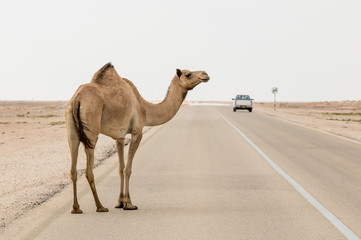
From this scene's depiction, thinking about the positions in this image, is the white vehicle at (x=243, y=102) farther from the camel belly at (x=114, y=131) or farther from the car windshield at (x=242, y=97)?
the camel belly at (x=114, y=131)

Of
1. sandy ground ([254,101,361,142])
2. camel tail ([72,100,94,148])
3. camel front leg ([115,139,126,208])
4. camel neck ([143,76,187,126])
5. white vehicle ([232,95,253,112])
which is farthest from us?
white vehicle ([232,95,253,112])

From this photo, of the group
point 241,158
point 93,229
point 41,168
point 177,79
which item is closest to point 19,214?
point 93,229

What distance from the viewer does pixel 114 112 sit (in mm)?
6945

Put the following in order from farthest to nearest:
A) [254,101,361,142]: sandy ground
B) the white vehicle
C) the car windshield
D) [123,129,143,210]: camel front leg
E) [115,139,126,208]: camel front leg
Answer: the car windshield < the white vehicle < [254,101,361,142]: sandy ground < [115,139,126,208]: camel front leg < [123,129,143,210]: camel front leg

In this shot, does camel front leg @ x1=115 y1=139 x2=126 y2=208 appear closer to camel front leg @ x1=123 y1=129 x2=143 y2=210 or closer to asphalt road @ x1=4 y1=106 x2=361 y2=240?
camel front leg @ x1=123 y1=129 x2=143 y2=210

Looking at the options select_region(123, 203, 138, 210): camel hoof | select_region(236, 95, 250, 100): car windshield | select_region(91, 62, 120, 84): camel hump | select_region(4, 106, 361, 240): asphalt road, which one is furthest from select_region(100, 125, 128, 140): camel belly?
select_region(236, 95, 250, 100): car windshield

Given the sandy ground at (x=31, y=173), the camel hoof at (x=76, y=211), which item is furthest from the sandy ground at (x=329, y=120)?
the camel hoof at (x=76, y=211)

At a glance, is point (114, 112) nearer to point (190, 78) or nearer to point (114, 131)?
point (114, 131)

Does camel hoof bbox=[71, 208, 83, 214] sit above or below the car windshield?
below

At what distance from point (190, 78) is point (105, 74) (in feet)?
4.81

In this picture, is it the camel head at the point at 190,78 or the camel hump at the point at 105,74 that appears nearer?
the camel hump at the point at 105,74

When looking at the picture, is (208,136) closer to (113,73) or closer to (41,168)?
(41,168)

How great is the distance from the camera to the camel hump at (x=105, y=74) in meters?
7.02

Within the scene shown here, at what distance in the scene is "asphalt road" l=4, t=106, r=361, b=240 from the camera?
6.03m
